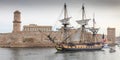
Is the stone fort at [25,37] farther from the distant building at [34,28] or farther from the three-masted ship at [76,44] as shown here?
the three-masted ship at [76,44]

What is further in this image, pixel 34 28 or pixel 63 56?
pixel 34 28

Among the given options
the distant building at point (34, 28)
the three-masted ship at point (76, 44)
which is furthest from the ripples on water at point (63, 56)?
the distant building at point (34, 28)

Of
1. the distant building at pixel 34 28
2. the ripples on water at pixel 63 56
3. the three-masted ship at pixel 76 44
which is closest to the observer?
the ripples on water at pixel 63 56

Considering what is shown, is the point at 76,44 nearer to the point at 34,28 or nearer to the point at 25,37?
the point at 25,37

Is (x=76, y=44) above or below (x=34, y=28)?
below

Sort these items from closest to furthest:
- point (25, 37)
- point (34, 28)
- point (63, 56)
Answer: point (63, 56), point (25, 37), point (34, 28)

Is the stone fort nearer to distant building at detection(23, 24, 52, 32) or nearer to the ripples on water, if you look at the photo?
distant building at detection(23, 24, 52, 32)

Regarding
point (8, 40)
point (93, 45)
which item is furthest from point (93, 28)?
point (8, 40)

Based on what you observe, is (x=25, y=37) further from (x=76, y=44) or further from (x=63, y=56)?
(x=63, y=56)

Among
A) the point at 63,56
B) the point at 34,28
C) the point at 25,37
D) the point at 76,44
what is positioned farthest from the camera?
the point at 34,28

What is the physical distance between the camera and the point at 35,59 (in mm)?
28391

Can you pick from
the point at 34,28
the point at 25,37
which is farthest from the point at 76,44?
the point at 34,28

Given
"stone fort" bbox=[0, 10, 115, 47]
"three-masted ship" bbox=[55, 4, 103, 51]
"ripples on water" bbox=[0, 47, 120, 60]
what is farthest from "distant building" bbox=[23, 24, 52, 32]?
"ripples on water" bbox=[0, 47, 120, 60]

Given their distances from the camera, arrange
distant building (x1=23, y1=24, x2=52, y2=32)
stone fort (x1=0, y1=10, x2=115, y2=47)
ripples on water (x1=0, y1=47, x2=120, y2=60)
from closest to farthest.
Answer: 1. ripples on water (x1=0, y1=47, x2=120, y2=60)
2. stone fort (x1=0, y1=10, x2=115, y2=47)
3. distant building (x1=23, y1=24, x2=52, y2=32)
